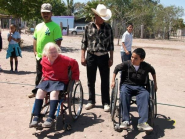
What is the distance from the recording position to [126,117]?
363 centimetres

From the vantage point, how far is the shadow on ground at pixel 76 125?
3.68 meters

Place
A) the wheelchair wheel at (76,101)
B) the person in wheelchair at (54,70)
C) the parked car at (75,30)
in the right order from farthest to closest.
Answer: the parked car at (75,30)
the wheelchair wheel at (76,101)
the person in wheelchair at (54,70)

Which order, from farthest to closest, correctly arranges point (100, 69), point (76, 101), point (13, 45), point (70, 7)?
1. point (70, 7)
2. point (13, 45)
3. point (100, 69)
4. point (76, 101)

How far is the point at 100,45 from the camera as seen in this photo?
14.6 feet

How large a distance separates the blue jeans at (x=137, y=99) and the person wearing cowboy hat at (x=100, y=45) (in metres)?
0.70

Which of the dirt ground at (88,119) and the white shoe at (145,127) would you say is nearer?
the white shoe at (145,127)

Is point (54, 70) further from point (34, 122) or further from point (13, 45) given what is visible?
point (13, 45)

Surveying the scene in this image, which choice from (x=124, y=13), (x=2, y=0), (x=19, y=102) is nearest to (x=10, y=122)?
(x=19, y=102)

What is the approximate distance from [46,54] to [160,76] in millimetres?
5423

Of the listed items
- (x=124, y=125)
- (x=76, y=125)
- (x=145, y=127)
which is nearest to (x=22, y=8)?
(x=76, y=125)

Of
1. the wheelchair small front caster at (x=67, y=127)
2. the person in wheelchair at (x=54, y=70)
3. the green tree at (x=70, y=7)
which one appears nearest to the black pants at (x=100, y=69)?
the person in wheelchair at (x=54, y=70)

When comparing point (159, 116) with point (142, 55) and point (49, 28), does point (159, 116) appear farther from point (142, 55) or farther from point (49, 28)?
point (49, 28)

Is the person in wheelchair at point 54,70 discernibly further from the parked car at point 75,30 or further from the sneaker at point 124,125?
the parked car at point 75,30

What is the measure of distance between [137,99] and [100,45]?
1.19 meters
